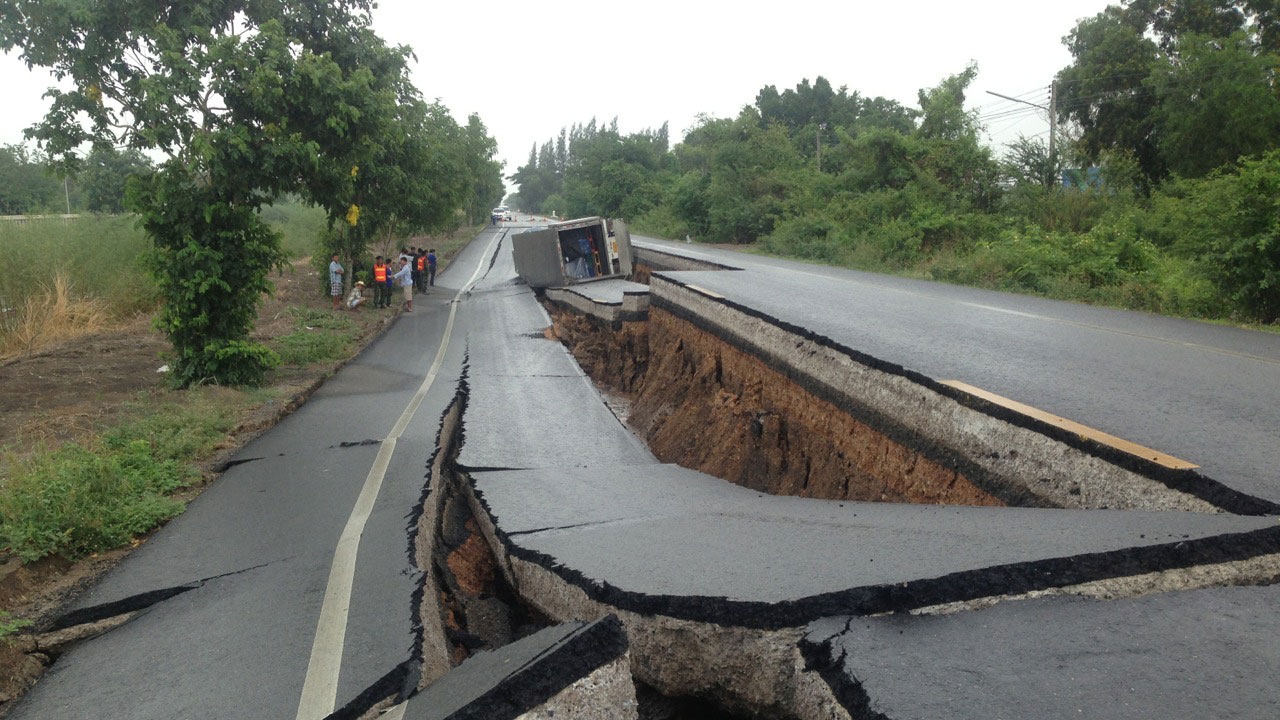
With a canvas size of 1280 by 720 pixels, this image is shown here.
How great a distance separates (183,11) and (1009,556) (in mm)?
14684

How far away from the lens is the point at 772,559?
4.12 metres

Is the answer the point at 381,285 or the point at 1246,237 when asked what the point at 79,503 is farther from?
the point at 381,285

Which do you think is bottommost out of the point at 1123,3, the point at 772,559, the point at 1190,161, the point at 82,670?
the point at 82,670

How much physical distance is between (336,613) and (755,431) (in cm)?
522

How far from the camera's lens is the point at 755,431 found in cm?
886

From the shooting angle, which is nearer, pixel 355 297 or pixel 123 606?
pixel 123 606

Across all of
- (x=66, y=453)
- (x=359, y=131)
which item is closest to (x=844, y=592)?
(x=66, y=453)

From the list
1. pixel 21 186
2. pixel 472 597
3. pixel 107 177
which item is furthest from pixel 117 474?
pixel 21 186

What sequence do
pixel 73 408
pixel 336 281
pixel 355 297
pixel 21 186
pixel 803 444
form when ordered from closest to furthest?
pixel 803 444 < pixel 73 408 < pixel 355 297 < pixel 336 281 < pixel 21 186

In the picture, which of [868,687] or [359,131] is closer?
[868,687]

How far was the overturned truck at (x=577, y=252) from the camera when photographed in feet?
83.9

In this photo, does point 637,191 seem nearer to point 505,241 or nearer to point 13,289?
point 505,241

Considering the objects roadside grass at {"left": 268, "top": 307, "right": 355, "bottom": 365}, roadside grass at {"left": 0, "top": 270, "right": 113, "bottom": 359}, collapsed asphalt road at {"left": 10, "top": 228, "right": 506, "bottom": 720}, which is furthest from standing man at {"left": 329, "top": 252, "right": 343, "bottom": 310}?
collapsed asphalt road at {"left": 10, "top": 228, "right": 506, "bottom": 720}

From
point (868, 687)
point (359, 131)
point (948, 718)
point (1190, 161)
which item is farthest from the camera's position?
point (1190, 161)
